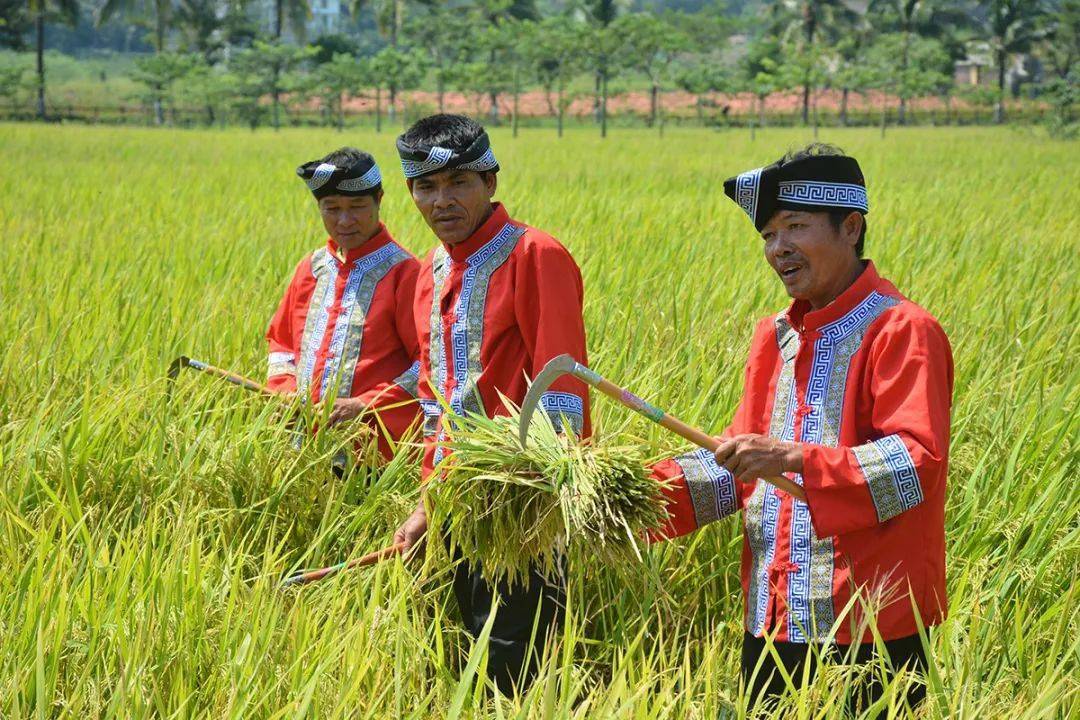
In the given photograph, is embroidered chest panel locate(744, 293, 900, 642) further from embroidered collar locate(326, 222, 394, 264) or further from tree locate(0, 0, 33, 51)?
tree locate(0, 0, 33, 51)

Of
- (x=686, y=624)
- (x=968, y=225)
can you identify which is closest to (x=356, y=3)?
(x=968, y=225)

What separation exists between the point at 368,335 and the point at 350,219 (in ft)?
0.91

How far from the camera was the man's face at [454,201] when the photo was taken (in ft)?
7.20

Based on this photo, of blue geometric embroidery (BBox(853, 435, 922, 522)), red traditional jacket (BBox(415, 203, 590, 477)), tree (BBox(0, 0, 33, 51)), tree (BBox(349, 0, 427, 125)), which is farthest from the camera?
tree (BBox(349, 0, 427, 125))

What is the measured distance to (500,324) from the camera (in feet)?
7.02

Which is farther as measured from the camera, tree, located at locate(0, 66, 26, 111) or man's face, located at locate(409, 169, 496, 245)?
tree, located at locate(0, 66, 26, 111)

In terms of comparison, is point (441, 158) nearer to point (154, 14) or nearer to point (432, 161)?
point (432, 161)

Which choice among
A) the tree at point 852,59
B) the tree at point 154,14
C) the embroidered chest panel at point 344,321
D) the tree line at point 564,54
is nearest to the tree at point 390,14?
the tree line at point 564,54

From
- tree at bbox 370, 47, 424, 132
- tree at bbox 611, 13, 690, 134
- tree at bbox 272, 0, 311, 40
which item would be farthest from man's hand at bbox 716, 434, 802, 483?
tree at bbox 272, 0, 311, 40

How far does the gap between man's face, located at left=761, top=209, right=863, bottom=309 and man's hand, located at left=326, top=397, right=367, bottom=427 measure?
1125 mm

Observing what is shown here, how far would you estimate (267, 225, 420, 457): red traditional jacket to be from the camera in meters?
2.67

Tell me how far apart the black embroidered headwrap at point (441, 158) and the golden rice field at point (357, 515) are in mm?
549

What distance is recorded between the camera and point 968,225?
6789 mm

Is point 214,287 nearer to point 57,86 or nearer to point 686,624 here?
point 686,624
